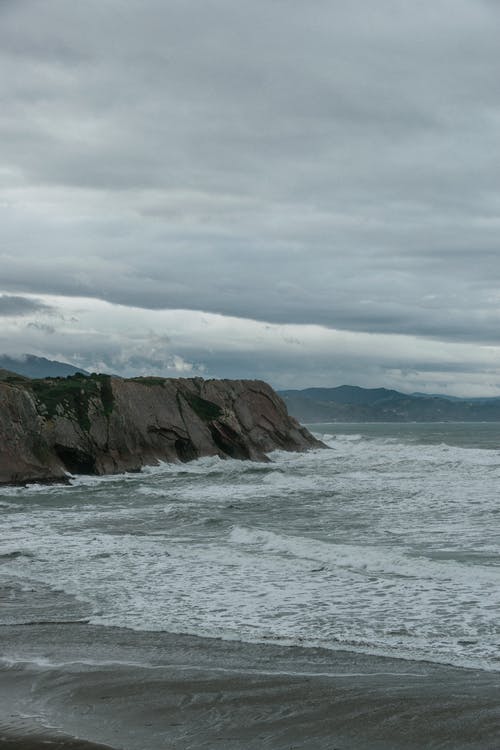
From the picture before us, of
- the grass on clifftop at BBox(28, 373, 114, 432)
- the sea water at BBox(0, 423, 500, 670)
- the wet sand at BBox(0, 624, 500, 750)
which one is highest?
the grass on clifftop at BBox(28, 373, 114, 432)

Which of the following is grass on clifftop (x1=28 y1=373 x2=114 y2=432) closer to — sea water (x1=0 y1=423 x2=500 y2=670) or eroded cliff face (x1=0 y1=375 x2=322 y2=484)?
eroded cliff face (x1=0 y1=375 x2=322 y2=484)

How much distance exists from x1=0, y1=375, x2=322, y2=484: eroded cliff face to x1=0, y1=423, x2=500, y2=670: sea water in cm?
644

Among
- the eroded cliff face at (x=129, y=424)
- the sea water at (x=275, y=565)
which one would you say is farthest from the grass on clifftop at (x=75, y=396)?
the sea water at (x=275, y=565)

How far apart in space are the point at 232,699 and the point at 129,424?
38.9 meters

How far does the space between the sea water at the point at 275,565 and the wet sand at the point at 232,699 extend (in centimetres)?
84

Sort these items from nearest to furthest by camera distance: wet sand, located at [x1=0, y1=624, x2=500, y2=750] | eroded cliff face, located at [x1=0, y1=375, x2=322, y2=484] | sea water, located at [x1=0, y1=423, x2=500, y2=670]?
wet sand, located at [x1=0, y1=624, x2=500, y2=750] < sea water, located at [x1=0, y1=423, x2=500, y2=670] < eroded cliff face, located at [x1=0, y1=375, x2=322, y2=484]

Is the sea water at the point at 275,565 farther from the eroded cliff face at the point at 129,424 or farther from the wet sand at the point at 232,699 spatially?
the eroded cliff face at the point at 129,424

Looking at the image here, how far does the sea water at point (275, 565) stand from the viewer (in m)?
11.1

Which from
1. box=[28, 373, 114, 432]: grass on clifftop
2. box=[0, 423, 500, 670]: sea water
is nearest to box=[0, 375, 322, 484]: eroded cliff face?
box=[28, 373, 114, 432]: grass on clifftop

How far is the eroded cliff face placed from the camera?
3897 cm

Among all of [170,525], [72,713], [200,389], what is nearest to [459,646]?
[72,713]

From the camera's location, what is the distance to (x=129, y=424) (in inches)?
1825

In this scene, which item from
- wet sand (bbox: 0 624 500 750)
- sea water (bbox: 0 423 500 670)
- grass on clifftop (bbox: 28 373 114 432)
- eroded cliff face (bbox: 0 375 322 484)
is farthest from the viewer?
grass on clifftop (bbox: 28 373 114 432)

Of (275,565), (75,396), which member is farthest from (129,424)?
(275,565)
